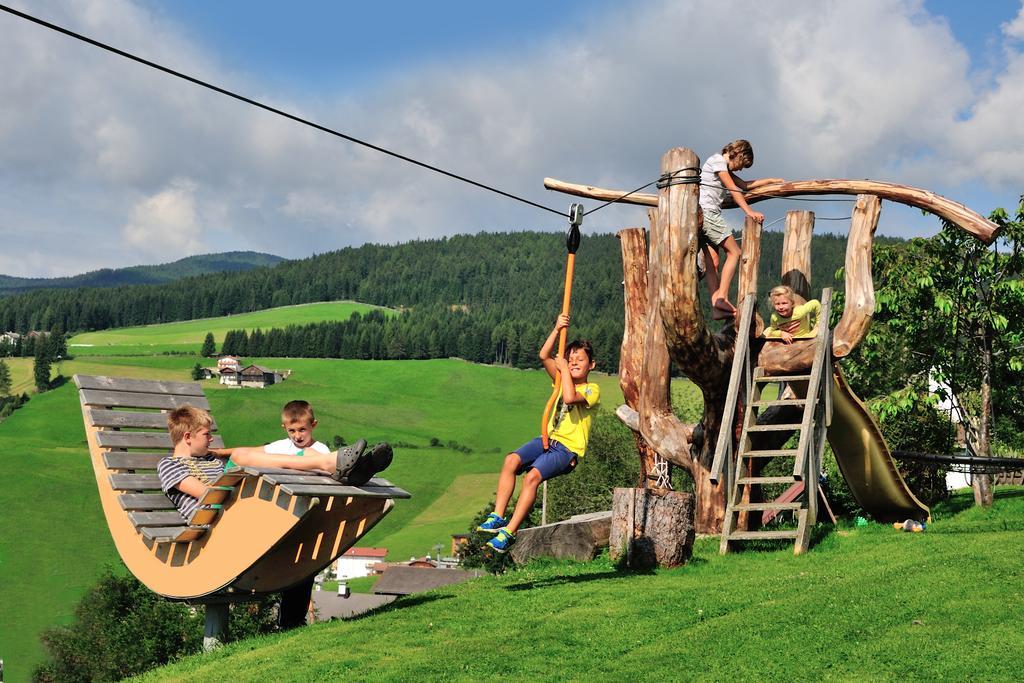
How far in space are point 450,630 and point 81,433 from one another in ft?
370

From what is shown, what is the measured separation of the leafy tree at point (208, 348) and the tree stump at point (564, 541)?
156m

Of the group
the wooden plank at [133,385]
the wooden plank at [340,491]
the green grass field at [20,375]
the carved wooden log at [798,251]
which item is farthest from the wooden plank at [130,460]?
the green grass field at [20,375]

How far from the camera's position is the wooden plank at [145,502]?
934 cm

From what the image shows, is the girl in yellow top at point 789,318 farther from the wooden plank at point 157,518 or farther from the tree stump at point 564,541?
the wooden plank at point 157,518

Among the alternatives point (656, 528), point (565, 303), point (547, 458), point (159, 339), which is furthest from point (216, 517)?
point (159, 339)

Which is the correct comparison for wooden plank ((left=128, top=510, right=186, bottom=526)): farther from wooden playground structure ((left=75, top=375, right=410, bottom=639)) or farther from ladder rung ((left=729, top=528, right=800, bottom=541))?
ladder rung ((left=729, top=528, right=800, bottom=541))

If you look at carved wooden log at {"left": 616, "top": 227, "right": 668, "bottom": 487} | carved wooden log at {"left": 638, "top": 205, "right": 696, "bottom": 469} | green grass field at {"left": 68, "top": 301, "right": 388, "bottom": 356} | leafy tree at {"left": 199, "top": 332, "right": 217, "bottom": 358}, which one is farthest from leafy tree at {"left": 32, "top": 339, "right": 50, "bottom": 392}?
carved wooden log at {"left": 638, "top": 205, "right": 696, "bottom": 469}

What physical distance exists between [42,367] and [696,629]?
156 m

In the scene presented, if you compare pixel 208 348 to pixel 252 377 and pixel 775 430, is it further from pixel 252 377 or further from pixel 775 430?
pixel 775 430

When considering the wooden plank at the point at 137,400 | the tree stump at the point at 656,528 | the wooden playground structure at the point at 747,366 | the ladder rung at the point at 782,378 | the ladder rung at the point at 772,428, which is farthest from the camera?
the ladder rung at the point at 782,378

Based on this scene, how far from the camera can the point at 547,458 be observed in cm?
957

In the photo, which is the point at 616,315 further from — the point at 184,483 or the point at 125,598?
the point at 184,483

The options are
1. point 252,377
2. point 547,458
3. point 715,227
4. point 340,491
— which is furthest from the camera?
point 252,377

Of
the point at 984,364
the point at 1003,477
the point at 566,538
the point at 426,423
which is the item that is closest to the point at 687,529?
the point at 566,538
